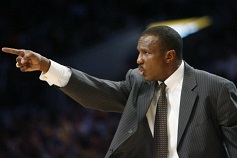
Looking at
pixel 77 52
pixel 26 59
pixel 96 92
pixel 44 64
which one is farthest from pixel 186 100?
pixel 77 52

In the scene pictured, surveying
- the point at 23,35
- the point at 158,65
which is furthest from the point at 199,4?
the point at 158,65

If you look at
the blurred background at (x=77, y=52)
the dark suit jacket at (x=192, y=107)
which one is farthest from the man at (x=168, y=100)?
the blurred background at (x=77, y=52)

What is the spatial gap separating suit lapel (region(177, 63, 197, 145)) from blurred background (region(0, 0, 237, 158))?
11.9 ft

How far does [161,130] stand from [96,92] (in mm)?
406

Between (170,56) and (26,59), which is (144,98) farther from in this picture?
(26,59)

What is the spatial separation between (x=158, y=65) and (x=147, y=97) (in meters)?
0.19

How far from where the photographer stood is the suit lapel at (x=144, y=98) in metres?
2.97

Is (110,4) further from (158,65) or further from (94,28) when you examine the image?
(158,65)

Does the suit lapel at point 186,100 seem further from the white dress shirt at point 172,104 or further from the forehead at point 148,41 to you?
the forehead at point 148,41

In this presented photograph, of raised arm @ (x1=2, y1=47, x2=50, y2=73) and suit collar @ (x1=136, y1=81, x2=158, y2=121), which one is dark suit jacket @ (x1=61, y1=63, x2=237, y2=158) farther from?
raised arm @ (x1=2, y1=47, x2=50, y2=73)

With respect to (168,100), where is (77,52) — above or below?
below

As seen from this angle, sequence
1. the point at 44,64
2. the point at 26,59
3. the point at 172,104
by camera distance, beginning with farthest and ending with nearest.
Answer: the point at 172,104 → the point at 44,64 → the point at 26,59

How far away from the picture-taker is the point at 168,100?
302cm

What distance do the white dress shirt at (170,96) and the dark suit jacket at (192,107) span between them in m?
0.04
